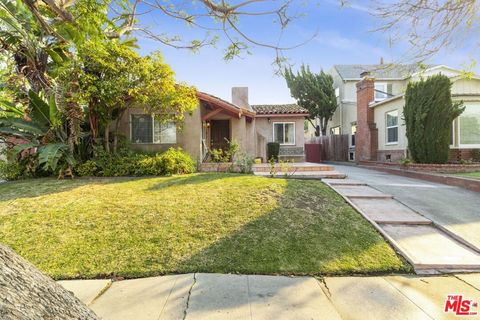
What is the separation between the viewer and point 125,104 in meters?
11.4

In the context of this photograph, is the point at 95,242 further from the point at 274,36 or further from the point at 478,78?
the point at 478,78

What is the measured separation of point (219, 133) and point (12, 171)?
10484 mm

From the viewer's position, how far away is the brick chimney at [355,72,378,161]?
57.4 ft

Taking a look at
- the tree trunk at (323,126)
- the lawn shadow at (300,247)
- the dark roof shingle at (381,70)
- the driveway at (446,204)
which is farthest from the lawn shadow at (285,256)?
the tree trunk at (323,126)

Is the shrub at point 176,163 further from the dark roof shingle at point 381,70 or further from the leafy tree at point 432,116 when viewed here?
the leafy tree at point 432,116

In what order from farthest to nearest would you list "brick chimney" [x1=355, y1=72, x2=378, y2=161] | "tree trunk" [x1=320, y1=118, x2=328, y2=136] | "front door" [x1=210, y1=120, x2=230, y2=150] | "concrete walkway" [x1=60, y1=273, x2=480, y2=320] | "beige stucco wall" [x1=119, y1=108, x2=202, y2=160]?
1. "tree trunk" [x1=320, y1=118, x2=328, y2=136]
2. "brick chimney" [x1=355, y1=72, x2=378, y2=161]
3. "front door" [x1=210, y1=120, x2=230, y2=150]
4. "beige stucco wall" [x1=119, y1=108, x2=202, y2=160]
5. "concrete walkway" [x1=60, y1=273, x2=480, y2=320]

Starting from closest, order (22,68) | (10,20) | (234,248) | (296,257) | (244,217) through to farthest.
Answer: (296,257), (234,248), (10,20), (244,217), (22,68)

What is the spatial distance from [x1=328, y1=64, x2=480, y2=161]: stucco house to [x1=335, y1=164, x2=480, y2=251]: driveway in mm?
3494

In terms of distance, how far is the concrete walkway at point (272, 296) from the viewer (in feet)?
10.3

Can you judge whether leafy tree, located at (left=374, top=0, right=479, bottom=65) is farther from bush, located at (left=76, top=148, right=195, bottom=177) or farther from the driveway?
bush, located at (left=76, top=148, right=195, bottom=177)

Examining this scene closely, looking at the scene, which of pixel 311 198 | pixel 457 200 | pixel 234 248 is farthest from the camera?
pixel 457 200

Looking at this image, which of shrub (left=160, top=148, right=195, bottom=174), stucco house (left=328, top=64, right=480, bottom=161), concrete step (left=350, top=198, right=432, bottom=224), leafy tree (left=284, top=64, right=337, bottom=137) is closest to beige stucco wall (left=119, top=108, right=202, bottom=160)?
shrub (left=160, top=148, right=195, bottom=174)

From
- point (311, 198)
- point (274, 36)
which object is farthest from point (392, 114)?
point (274, 36)

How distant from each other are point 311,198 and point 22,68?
12.0 m
